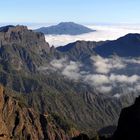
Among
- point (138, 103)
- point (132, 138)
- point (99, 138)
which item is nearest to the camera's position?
point (132, 138)

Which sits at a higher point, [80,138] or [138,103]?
[138,103]

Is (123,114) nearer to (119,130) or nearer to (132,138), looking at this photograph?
(119,130)

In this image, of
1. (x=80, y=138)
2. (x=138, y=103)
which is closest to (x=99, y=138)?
(x=80, y=138)

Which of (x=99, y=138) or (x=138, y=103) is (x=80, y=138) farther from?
(x=138, y=103)

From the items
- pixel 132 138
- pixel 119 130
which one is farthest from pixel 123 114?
pixel 132 138

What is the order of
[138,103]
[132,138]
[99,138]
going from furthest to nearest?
1. [99,138]
2. [138,103]
3. [132,138]

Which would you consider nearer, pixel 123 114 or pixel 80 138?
pixel 123 114
